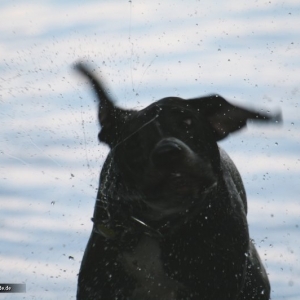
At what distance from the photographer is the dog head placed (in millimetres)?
7156

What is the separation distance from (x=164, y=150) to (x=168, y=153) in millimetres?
40

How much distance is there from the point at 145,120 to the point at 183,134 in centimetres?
37

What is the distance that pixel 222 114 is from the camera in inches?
299

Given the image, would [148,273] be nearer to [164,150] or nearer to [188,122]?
[164,150]

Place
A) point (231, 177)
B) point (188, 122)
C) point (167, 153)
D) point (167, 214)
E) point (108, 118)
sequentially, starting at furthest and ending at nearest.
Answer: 1. point (231, 177)
2. point (108, 118)
3. point (188, 122)
4. point (167, 214)
5. point (167, 153)

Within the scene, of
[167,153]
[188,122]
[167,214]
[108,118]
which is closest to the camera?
[167,153]

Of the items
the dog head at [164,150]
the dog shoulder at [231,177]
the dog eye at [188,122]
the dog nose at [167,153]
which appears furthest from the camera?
the dog shoulder at [231,177]

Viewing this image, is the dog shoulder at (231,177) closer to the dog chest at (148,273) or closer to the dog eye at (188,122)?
the dog eye at (188,122)

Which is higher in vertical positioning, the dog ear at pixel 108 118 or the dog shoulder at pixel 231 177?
the dog ear at pixel 108 118

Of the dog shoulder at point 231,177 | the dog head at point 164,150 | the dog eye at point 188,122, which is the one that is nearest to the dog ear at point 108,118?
the dog head at point 164,150

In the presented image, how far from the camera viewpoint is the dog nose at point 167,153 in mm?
7035

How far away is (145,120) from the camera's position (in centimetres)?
752

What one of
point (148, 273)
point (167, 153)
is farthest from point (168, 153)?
point (148, 273)

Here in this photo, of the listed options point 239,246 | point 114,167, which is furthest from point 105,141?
point 239,246
